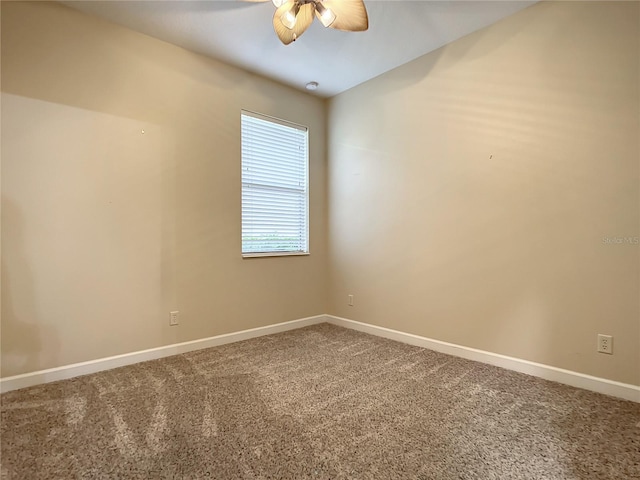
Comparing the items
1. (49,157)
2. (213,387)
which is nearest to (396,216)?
(213,387)

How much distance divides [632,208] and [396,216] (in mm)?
1713

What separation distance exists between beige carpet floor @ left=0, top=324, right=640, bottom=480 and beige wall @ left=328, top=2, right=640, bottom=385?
475 millimetres

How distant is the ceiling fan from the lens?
6.22 feet

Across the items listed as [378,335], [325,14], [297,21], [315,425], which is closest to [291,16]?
[297,21]

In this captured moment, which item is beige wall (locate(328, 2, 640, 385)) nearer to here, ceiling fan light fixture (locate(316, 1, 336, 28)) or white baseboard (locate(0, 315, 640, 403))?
white baseboard (locate(0, 315, 640, 403))

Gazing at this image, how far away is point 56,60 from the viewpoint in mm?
2316

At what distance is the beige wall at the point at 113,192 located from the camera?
86.7 inches

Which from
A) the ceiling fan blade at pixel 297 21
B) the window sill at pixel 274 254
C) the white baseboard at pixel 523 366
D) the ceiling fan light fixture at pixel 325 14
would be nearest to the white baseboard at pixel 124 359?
the window sill at pixel 274 254

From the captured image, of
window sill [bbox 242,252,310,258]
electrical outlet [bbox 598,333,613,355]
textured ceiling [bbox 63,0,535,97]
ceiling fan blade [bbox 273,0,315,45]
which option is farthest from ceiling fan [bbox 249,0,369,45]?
electrical outlet [bbox 598,333,613,355]

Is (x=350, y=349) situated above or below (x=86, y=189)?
below

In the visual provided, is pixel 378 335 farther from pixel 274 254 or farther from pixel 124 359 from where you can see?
pixel 124 359

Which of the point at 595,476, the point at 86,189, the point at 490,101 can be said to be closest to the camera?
the point at 595,476

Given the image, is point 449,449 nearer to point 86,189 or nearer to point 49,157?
point 86,189

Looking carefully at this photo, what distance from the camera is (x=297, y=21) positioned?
2.03 meters
